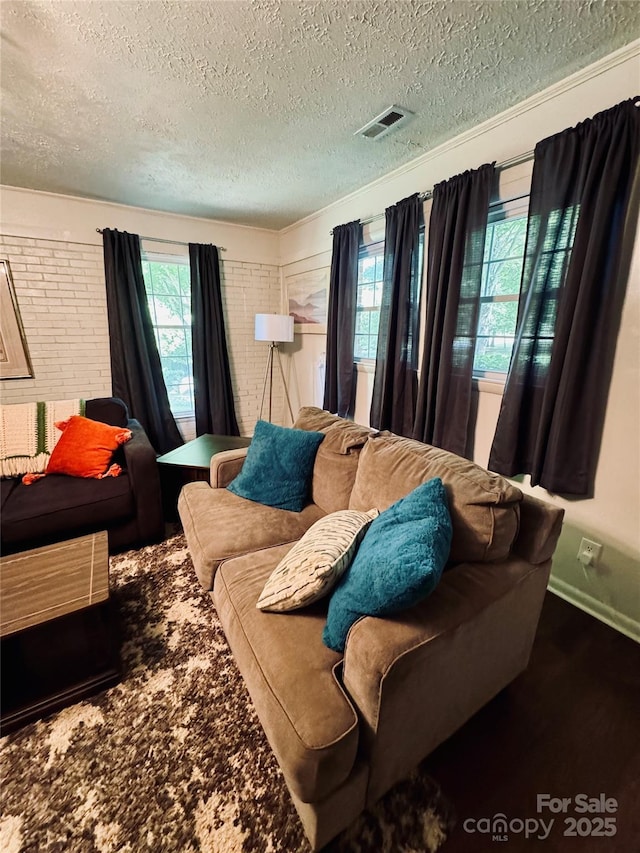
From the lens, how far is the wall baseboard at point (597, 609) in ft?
5.32

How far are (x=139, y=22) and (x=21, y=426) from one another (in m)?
2.23

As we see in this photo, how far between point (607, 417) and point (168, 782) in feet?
7.22

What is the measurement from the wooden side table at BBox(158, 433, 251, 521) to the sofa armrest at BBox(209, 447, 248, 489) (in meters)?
0.21

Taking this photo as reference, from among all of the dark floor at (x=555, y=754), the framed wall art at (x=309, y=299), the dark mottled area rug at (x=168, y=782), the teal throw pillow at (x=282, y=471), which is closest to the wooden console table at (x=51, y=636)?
the dark mottled area rug at (x=168, y=782)

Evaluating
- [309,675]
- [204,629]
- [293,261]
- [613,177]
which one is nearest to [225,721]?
[204,629]

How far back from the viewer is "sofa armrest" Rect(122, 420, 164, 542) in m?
2.14

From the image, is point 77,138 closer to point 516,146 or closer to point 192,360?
point 192,360

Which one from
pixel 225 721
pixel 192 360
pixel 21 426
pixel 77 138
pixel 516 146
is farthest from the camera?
pixel 192 360

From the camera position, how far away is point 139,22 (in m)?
1.31

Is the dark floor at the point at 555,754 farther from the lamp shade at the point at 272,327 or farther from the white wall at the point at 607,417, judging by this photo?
the lamp shade at the point at 272,327

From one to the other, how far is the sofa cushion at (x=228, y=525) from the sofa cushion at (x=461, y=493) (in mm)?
389

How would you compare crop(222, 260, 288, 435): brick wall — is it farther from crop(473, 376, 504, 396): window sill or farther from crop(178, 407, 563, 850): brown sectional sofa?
crop(178, 407, 563, 850): brown sectional sofa

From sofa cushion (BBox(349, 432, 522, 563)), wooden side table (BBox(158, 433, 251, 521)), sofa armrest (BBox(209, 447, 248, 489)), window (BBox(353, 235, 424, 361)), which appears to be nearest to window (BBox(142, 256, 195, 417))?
wooden side table (BBox(158, 433, 251, 521))

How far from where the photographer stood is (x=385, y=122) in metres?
1.93
